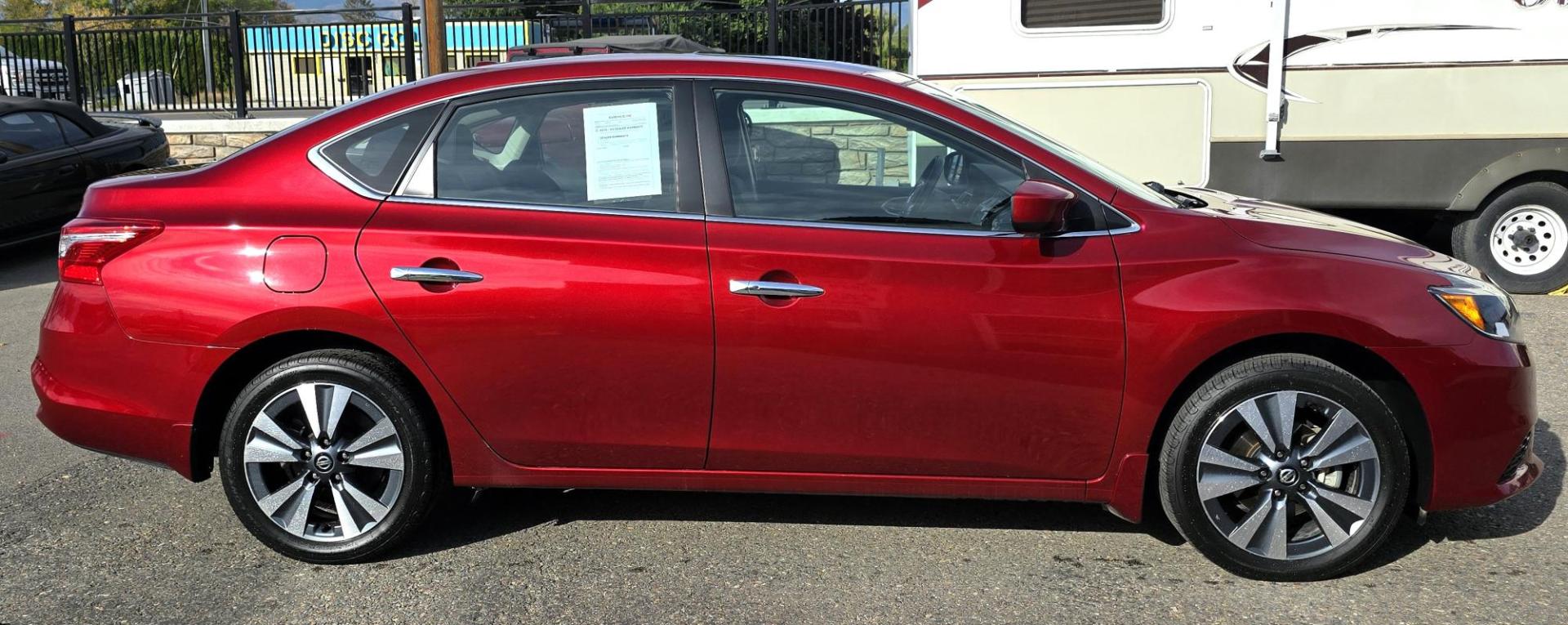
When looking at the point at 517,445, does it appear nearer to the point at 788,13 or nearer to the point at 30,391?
the point at 30,391

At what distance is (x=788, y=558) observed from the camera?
4066mm

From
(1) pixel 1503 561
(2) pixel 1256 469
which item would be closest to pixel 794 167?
(2) pixel 1256 469

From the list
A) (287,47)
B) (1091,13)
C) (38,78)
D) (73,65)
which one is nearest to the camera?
(1091,13)

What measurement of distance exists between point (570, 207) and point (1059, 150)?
5.15ft

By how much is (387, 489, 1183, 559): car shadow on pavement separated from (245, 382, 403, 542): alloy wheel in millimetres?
283

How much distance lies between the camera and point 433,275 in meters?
3.82

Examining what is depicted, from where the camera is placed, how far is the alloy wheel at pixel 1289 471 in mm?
3787

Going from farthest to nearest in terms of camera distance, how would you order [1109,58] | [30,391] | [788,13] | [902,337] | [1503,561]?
[788,13] → [1109,58] → [30,391] → [1503,561] → [902,337]

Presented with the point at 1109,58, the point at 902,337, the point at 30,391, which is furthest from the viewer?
the point at 1109,58

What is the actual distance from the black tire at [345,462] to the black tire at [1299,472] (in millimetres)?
2266

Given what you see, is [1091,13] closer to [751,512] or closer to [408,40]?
[751,512]

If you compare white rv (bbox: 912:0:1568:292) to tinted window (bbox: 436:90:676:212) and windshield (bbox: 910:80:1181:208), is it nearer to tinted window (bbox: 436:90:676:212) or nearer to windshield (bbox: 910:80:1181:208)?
windshield (bbox: 910:80:1181:208)

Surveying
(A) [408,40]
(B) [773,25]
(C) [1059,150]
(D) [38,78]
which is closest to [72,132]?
(A) [408,40]

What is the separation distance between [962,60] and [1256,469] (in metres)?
5.34
